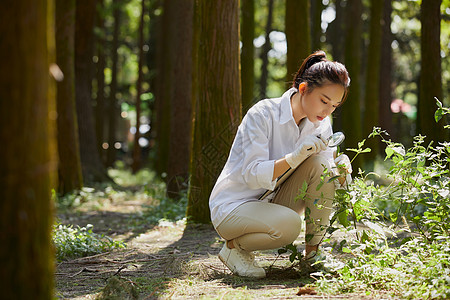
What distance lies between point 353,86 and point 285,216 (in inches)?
331

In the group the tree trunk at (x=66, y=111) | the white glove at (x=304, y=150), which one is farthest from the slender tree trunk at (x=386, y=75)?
the white glove at (x=304, y=150)

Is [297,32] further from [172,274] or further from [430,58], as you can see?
[172,274]

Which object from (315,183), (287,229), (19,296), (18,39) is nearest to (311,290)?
(287,229)

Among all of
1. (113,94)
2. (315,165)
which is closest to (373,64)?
(113,94)

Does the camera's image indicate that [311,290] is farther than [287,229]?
No

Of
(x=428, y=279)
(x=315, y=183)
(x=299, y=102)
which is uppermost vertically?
(x=299, y=102)

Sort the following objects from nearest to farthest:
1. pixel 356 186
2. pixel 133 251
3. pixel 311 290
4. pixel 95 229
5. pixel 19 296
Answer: pixel 19 296, pixel 311 290, pixel 356 186, pixel 133 251, pixel 95 229

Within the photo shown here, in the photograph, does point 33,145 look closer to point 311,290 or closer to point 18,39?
point 18,39

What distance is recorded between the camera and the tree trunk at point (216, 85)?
246 inches

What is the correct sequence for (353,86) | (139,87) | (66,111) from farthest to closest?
(139,87) < (353,86) < (66,111)

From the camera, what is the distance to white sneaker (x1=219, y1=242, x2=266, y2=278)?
3.72 m

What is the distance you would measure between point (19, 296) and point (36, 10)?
3.12 ft

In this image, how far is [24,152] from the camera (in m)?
1.82

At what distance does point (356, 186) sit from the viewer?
3.42 meters
